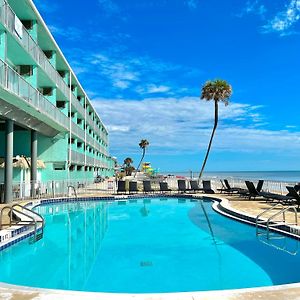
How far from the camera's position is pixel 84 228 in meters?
13.1

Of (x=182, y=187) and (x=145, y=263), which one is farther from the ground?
(x=182, y=187)

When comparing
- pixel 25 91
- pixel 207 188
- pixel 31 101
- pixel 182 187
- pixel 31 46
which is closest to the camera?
pixel 25 91

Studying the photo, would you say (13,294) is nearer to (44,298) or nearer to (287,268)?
(44,298)

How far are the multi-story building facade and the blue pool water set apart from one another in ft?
19.0

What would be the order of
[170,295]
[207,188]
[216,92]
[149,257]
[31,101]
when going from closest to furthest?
[170,295] → [149,257] → [31,101] → [207,188] → [216,92]

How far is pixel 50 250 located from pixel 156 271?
3391mm

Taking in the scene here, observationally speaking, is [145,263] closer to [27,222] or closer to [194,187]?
[27,222]

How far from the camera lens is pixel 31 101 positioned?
18047 mm

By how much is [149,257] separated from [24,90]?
37.9ft

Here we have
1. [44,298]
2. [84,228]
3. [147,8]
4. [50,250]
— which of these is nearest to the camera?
[44,298]

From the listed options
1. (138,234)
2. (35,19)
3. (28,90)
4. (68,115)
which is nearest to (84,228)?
(138,234)

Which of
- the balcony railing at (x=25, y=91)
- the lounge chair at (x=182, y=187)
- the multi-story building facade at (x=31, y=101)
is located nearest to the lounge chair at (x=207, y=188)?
the lounge chair at (x=182, y=187)

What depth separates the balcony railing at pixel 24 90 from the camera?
14.3m

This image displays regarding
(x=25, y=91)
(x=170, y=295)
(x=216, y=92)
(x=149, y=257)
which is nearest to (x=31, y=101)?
(x=25, y=91)
